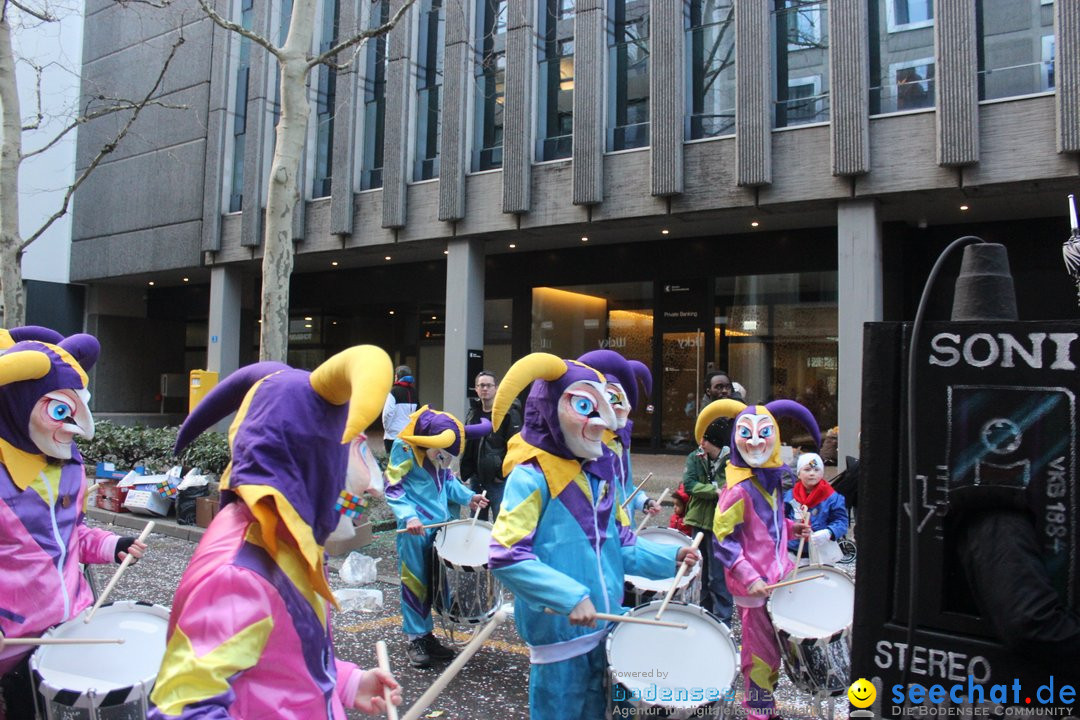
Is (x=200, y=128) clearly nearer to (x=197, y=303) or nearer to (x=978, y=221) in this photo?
(x=197, y=303)

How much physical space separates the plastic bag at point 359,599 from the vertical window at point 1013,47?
11447mm


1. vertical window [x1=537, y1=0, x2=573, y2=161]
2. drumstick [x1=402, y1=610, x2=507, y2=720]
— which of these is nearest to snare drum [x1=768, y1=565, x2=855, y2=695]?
drumstick [x1=402, y1=610, x2=507, y2=720]

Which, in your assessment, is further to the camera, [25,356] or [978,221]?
[978,221]

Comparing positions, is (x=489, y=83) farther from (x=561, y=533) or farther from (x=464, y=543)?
(x=561, y=533)

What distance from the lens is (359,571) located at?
830cm

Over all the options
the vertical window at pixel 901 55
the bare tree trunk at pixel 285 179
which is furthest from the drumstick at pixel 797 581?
the vertical window at pixel 901 55

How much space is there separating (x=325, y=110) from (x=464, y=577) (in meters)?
17.0

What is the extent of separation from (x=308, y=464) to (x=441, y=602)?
414 centimetres

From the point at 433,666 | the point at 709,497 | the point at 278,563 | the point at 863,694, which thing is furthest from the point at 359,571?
the point at 863,694

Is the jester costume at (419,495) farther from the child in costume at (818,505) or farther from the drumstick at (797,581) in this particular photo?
the drumstick at (797,581)

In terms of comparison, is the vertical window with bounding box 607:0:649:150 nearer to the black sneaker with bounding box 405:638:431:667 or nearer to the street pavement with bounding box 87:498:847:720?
the street pavement with bounding box 87:498:847:720

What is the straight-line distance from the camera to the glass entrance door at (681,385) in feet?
58.2

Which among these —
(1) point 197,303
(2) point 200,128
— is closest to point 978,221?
(2) point 200,128

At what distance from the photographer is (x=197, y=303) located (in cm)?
2831
